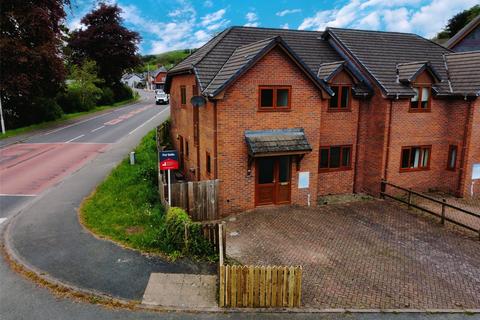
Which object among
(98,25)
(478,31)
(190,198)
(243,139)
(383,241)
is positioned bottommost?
(383,241)

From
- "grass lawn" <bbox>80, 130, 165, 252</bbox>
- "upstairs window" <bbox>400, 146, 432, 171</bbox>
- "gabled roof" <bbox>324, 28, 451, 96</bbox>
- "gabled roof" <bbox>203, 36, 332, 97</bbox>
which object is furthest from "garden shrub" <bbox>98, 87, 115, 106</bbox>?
"upstairs window" <bbox>400, 146, 432, 171</bbox>

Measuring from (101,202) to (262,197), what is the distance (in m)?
6.82

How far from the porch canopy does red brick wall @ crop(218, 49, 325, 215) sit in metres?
0.25

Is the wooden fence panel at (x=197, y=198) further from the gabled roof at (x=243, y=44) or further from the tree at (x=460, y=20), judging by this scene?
the tree at (x=460, y=20)

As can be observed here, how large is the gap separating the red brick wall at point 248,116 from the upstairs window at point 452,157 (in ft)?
28.4

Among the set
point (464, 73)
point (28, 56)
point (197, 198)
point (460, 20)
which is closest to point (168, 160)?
point (197, 198)

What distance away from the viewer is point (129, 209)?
1560cm

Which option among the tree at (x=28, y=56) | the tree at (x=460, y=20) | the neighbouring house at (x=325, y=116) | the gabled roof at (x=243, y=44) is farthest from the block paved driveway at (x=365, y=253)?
the tree at (x=460, y=20)

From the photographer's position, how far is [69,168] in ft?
74.4

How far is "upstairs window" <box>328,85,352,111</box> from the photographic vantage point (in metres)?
18.8

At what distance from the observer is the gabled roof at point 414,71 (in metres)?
18.4

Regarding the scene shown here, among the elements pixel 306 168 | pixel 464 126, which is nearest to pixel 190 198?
pixel 306 168

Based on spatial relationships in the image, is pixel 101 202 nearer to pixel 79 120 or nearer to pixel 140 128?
pixel 140 128

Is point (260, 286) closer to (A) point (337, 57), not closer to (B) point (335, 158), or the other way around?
(B) point (335, 158)
